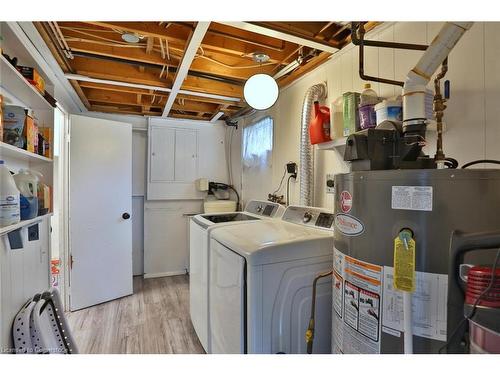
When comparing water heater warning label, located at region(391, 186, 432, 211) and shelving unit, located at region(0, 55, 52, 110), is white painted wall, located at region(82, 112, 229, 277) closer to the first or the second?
shelving unit, located at region(0, 55, 52, 110)

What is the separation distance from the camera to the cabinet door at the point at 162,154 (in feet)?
12.1

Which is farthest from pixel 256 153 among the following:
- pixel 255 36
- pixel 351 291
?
pixel 351 291

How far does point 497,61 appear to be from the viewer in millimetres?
1079

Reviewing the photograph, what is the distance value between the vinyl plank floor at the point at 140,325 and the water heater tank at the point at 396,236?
1.63m

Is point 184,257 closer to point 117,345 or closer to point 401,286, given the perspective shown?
point 117,345

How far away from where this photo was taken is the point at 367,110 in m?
1.42

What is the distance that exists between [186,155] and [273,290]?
294 centimetres

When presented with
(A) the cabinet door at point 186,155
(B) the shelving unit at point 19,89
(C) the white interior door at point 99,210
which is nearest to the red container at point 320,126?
(B) the shelving unit at point 19,89

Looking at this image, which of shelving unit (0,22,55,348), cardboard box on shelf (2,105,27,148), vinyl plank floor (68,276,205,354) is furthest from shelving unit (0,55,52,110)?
vinyl plank floor (68,276,205,354)

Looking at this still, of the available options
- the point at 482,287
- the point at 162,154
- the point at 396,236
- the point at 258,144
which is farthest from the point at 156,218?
the point at 482,287

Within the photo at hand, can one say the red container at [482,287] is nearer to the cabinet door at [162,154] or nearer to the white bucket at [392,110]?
the white bucket at [392,110]

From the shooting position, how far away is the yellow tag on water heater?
77 cm

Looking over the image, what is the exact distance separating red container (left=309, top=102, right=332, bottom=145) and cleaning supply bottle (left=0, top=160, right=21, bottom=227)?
164cm

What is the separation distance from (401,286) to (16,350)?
5.41 ft
